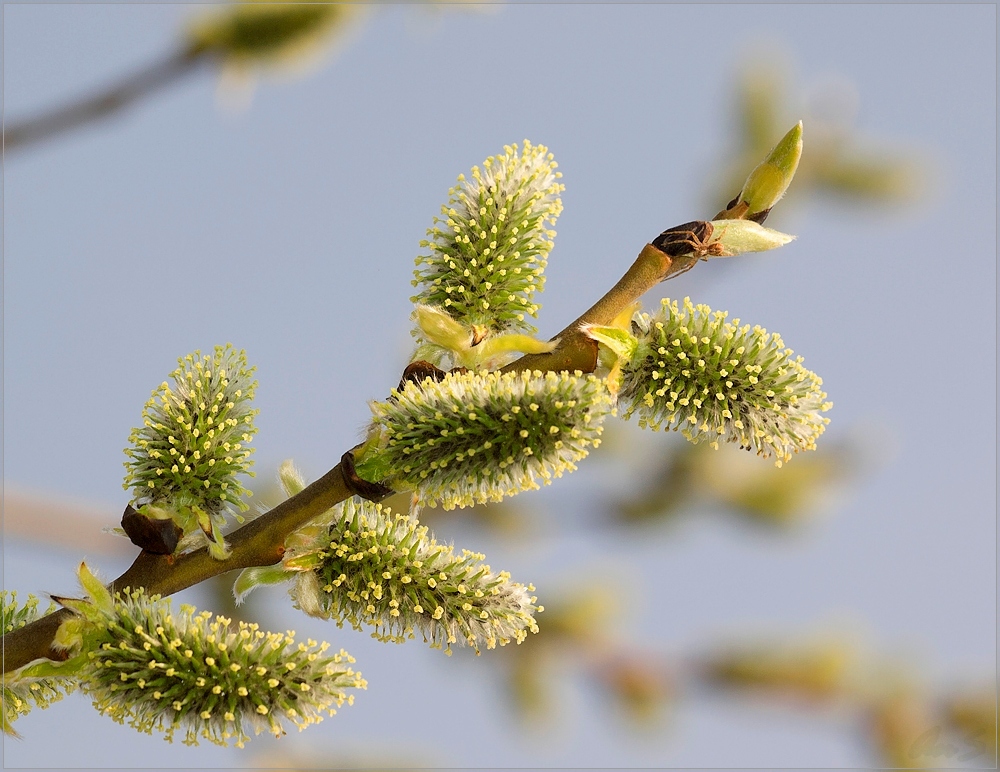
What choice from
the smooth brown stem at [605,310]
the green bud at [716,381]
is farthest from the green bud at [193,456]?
the green bud at [716,381]

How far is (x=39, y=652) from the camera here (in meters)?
1.37

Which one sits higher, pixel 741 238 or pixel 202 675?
pixel 741 238

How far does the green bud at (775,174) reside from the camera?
4.84 ft

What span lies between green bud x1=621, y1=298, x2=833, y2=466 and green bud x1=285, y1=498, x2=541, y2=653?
0.33 meters

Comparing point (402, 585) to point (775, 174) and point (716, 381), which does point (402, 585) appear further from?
point (775, 174)

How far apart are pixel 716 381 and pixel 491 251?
40 centimetres

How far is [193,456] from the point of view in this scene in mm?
1470

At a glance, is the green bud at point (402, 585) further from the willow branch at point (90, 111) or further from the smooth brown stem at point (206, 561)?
the willow branch at point (90, 111)

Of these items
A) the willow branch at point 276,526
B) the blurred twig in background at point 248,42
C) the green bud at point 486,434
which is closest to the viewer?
the green bud at point 486,434

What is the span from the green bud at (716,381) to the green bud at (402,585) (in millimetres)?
331

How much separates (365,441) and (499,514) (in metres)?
2.63

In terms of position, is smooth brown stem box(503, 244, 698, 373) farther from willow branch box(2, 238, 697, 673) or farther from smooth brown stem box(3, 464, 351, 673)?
smooth brown stem box(3, 464, 351, 673)

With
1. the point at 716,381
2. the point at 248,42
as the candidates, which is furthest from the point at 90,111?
the point at 716,381

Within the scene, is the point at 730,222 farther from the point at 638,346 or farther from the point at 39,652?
the point at 39,652
